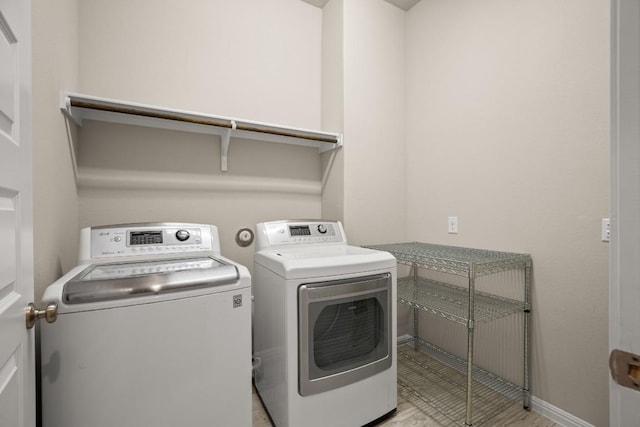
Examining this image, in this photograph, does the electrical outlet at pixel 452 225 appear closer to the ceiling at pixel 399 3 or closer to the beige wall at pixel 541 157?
the beige wall at pixel 541 157

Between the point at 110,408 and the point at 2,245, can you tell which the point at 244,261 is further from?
the point at 2,245

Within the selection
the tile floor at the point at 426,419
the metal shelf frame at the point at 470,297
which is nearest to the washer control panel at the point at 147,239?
the tile floor at the point at 426,419

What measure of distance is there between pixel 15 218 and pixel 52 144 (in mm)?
796

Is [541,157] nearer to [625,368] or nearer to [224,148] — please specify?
[625,368]

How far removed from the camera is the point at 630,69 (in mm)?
465

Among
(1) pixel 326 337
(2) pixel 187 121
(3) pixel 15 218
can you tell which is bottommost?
(1) pixel 326 337

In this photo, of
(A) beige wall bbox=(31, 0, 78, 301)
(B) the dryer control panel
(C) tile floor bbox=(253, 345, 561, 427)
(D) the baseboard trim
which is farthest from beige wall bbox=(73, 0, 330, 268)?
(D) the baseboard trim

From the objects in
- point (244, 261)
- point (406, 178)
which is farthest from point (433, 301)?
point (244, 261)

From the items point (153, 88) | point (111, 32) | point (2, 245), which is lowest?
point (2, 245)

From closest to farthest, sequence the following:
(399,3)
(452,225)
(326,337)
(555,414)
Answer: (326,337) → (555,414) → (452,225) → (399,3)

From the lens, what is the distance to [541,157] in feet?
5.24

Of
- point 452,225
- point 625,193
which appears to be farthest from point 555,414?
point 625,193

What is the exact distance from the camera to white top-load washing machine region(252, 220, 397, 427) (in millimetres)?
1302

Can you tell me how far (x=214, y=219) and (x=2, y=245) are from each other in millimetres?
1410
